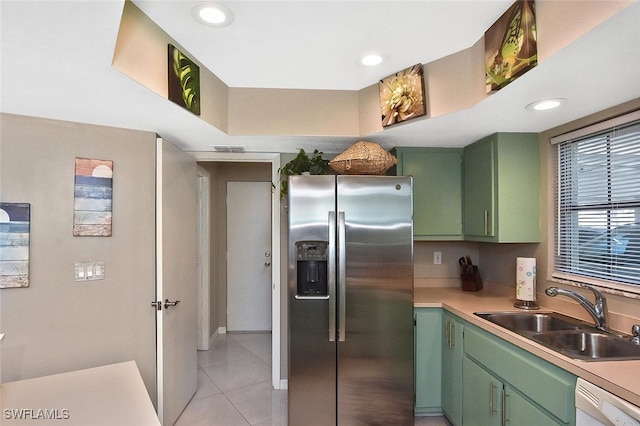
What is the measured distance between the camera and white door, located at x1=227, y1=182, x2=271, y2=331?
4344 millimetres

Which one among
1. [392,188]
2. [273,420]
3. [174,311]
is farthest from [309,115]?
[273,420]

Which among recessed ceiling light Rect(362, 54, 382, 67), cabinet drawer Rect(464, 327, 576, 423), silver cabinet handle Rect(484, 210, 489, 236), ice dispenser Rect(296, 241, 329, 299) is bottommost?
cabinet drawer Rect(464, 327, 576, 423)

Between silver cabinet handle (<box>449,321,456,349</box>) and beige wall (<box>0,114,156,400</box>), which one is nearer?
beige wall (<box>0,114,156,400</box>)

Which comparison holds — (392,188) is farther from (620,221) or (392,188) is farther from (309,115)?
(620,221)

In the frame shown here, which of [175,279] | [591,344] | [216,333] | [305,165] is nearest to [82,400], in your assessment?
[175,279]

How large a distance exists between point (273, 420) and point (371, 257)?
144cm

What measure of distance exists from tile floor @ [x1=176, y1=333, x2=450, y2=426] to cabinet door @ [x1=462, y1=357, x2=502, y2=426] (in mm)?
418

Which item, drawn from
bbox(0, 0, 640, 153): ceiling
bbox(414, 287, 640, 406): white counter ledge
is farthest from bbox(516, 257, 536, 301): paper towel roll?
bbox(0, 0, 640, 153): ceiling

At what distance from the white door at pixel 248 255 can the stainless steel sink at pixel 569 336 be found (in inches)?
116

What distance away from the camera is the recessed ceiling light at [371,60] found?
5.92 ft

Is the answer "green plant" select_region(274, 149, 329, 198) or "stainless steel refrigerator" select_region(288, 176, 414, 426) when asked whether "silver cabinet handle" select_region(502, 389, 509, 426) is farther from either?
"green plant" select_region(274, 149, 329, 198)

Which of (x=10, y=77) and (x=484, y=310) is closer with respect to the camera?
(x=10, y=77)

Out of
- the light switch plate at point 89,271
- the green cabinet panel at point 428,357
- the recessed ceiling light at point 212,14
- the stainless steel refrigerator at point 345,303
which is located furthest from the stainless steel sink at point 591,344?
the light switch plate at point 89,271

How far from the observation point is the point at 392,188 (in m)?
2.27
